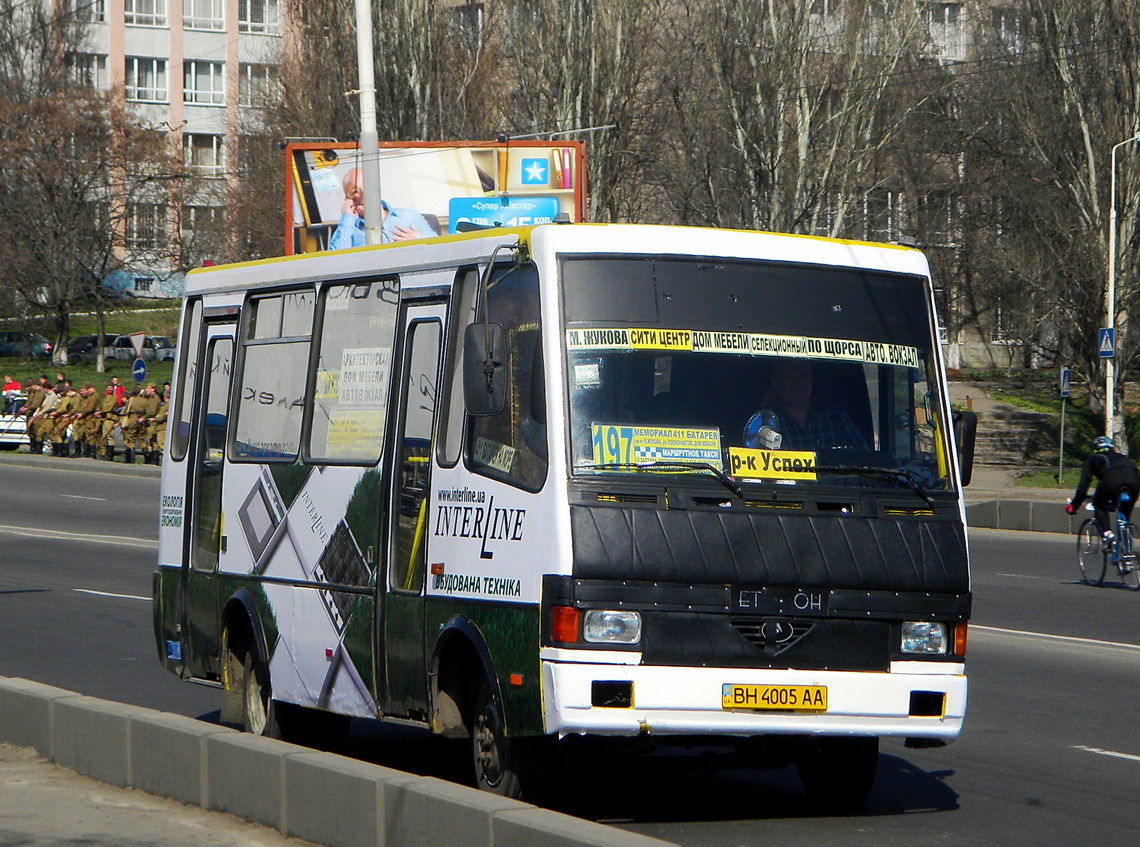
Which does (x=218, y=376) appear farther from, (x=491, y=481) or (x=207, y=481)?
(x=491, y=481)

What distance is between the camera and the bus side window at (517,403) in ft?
22.8

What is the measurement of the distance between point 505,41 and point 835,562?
4306 cm

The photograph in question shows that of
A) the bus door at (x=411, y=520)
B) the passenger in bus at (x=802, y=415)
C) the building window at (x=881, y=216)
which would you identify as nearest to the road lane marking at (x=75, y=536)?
the bus door at (x=411, y=520)

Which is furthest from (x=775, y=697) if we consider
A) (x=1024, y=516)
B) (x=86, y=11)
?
(x=86, y=11)

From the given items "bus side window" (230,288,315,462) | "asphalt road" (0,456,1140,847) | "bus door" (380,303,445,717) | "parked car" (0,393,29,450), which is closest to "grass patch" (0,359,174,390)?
"parked car" (0,393,29,450)

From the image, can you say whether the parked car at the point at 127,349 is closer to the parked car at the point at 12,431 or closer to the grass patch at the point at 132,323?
the grass patch at the point at 132,323

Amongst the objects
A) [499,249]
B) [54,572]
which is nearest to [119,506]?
[54,572]

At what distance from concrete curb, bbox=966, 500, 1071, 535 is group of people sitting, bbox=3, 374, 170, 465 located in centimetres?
1782

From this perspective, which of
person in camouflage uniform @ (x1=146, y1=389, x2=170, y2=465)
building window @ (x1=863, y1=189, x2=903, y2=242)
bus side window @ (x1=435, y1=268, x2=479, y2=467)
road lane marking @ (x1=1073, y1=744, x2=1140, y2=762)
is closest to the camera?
bus side window @ (x1=435, y1=268, x2=479, y2=467)

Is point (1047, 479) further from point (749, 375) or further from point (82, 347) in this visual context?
point (82, 347)

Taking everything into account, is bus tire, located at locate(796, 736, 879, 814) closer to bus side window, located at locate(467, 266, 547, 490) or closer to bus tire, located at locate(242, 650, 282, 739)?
bus side window, located at locate(467, 266, 547, 490)

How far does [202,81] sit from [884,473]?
87.7 m

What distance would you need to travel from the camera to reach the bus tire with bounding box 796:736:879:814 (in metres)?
7.70

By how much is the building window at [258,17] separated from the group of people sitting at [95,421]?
167ft
